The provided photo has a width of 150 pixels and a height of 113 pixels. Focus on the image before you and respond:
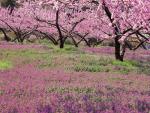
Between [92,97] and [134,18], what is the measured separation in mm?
12682

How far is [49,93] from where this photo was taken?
482 inches

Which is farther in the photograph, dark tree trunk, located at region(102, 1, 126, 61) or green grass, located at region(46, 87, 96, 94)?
dark tree trunk, located at region(102, 1, 126, 61)

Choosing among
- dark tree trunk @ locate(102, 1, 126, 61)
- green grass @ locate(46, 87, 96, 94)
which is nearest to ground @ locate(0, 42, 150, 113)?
green grass @ locate(46, 87, 96, 94)

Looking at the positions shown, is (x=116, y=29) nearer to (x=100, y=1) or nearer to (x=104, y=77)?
(x=100, y=1)

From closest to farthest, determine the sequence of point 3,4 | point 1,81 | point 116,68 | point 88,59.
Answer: point 1,81
point 116,68
point 88,59
point 3,4

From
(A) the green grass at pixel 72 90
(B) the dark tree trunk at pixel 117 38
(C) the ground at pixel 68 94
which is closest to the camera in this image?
(C) the ground at pixel 68 94

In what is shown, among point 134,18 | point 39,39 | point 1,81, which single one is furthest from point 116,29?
point 39,39

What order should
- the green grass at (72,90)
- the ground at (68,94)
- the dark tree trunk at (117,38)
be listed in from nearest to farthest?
the ground at (68,94)
the green grass at (72,90)
the dark tree trunk at (117,38)

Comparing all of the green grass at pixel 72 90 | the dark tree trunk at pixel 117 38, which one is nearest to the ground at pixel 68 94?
the green grass at pixel 72 90

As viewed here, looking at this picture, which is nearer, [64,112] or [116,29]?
[64,112]

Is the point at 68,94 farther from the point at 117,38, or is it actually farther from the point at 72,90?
the point at 117,38

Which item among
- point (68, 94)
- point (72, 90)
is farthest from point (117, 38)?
Answer: point (68, 94)

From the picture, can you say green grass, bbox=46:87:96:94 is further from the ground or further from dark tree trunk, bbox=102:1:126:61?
dark tree trunk, bbox=102:1:126:61

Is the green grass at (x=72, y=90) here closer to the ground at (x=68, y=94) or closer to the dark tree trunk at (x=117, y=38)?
the ground at (x=68, y=94)
